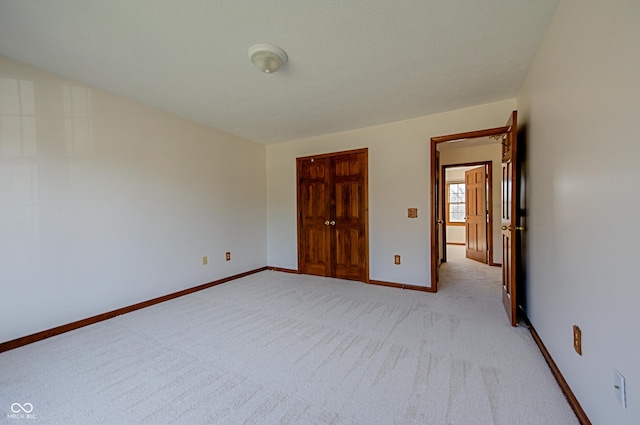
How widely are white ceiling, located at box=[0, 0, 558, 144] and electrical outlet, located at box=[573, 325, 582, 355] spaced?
1.92 metres

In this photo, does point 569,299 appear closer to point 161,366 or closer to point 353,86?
point 353,86

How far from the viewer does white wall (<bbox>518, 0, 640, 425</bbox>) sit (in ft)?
3.20

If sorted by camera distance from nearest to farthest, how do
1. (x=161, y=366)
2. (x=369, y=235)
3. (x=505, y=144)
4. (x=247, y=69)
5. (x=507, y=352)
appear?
(x=161, y=366) → (x=507, y=352) → (x=247, y=69) → (x=505, y=144) → (x=369, y=235)

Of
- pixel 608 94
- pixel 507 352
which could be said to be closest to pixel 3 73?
pixel 608 94

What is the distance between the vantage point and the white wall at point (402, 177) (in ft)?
10.7

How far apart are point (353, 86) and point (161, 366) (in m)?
2.90

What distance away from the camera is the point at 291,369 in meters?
1.79

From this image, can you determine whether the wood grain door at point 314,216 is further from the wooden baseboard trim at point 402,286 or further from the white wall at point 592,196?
the white wall at point 592,196

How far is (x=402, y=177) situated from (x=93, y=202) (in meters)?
3.63

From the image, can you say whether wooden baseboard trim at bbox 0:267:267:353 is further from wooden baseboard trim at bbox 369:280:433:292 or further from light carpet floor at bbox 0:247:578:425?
wooden baseboard trim at bbox 369:280:433:292

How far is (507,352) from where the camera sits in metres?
1.96

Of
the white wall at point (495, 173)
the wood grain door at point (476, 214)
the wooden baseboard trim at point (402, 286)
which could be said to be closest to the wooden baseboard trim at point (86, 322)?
the wooden baseboard trim at point (402, 286)

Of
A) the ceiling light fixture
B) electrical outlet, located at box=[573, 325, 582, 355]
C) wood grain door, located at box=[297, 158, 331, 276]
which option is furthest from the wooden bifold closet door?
electrical outlet, located at box=[573, 325, 582, 355]
